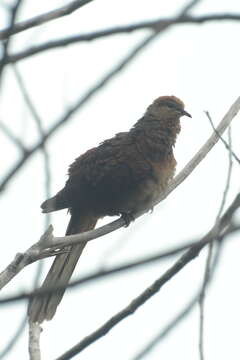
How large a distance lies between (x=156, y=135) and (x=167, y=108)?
0.53 m

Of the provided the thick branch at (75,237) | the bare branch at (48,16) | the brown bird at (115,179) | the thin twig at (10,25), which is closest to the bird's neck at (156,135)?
the brown bird at (115,179)

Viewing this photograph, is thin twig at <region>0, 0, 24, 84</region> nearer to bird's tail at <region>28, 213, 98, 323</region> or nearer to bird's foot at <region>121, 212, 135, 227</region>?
bird's tail at <region>28, 213, 98, 323</region>

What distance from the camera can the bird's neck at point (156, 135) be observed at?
5441 millimetres

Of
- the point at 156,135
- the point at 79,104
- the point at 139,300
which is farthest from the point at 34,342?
the point at 156,135

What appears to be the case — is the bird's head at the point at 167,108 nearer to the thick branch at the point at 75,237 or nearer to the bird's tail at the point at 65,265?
the bird's tail at the point at 65,265

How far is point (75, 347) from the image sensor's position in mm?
1814

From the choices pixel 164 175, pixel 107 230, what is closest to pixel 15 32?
pixel 107 230

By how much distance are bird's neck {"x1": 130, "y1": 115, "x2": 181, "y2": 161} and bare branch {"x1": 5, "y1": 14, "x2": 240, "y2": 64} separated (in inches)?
148

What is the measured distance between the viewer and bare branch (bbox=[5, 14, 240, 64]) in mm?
1539

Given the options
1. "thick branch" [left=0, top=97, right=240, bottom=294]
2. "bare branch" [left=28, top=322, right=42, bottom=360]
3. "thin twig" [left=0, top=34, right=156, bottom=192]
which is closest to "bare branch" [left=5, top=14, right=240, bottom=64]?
"thin twig" [left=0, top=34, right=156, bottom=192]

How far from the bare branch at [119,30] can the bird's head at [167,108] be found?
4352 mm

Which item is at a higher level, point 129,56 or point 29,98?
point 29,98

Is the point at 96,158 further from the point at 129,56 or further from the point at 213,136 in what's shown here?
the point at 129,56

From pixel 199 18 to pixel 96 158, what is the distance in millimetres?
3929
